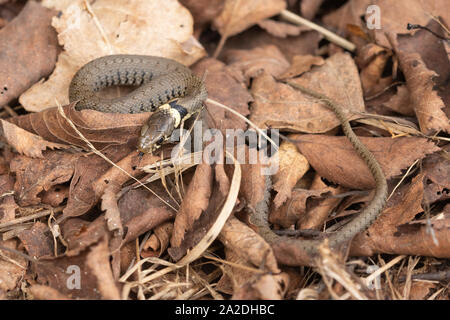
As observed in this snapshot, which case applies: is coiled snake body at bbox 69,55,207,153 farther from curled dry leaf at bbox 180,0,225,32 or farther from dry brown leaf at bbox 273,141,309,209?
dry brown leaf at bbox 273,141,309,209

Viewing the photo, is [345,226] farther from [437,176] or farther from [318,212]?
[437,176]

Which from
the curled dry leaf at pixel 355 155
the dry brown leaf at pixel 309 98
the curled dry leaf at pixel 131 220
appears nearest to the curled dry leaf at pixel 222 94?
the dry brown leaf at pixel 309 98

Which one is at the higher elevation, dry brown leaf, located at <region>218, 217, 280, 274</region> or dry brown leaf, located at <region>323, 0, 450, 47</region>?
dry brown leaf, located at <region>323, 0, 450, 47</region>

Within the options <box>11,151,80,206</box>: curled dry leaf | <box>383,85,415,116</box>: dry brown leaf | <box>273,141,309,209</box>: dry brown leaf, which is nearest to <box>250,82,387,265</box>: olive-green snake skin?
<box>273,141,309,209</box>: dry brown leaf

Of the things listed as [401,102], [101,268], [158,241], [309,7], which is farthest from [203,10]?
[101,268]

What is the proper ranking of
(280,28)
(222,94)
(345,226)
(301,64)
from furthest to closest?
(280,28)
(301,64)
(222,94)
(345,226)

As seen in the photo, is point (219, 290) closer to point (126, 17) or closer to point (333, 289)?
point (333, 289)
